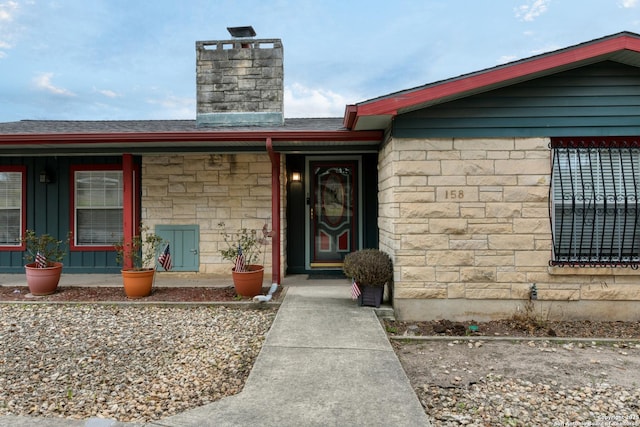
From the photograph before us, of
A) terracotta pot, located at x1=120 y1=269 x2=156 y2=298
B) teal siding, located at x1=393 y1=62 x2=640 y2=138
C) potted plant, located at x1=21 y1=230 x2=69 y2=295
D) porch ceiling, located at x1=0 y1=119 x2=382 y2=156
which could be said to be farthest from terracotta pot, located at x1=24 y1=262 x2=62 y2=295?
teal siding, located at x1=393 y1=62 x2=640 y2=138

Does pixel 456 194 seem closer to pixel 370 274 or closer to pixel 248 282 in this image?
pixel 370 274

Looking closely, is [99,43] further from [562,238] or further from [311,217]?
[562,238]

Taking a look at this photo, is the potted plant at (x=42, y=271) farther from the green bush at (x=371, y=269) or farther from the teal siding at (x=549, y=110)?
the teal siding at (x=549, y=110)

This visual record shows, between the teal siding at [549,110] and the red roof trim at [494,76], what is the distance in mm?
273

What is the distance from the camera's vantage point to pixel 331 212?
23.5 feet

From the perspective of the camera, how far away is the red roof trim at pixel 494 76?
4.24 metres

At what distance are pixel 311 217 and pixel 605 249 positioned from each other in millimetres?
4525

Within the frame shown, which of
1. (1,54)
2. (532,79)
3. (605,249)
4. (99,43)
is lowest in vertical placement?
(605,249)

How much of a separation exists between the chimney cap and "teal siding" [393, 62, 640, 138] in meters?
4.95

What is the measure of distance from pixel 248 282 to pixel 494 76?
4.11 m

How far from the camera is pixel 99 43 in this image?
17078 mm

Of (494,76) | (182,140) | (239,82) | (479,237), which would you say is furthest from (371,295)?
(239,82)

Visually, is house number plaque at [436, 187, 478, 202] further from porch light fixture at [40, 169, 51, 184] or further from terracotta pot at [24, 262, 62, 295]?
porch light fixture at [40, 169, 51, 184]

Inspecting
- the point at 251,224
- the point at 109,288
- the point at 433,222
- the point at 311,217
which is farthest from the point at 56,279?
the point at 433,222
